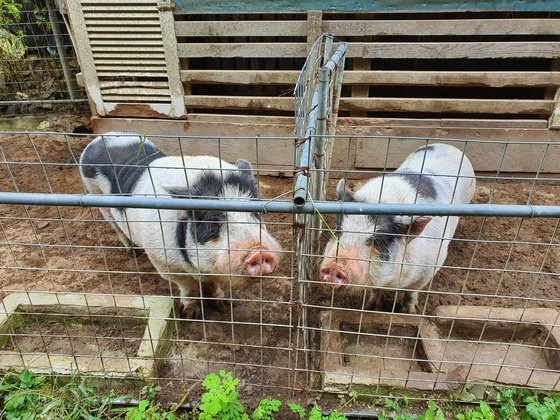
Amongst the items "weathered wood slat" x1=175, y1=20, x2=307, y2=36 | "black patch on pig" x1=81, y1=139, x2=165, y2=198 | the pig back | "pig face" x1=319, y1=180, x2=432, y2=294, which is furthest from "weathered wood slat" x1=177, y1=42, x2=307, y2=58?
"pig face" x1=319, y1=180, x2=432, y2=294

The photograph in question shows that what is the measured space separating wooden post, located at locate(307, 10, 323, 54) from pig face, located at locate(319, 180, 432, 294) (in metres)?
2.93

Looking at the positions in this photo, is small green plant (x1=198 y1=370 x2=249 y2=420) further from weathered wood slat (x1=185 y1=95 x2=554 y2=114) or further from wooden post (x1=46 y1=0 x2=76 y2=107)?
wooden post (x1=46 y1=0 x2=76 y2=107)

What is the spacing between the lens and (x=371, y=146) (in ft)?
18.8

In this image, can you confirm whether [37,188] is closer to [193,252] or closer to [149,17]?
[149,17]

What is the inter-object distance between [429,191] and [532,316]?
4.06 feet

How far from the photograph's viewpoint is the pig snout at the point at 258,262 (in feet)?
8.20

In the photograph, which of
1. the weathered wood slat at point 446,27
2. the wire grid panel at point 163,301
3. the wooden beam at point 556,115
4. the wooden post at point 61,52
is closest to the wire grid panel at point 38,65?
the wooden post at point 61,52

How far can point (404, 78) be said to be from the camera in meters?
5.21

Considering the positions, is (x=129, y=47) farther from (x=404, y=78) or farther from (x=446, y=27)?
(x=446, y=27)

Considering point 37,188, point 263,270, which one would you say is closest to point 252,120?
point 37,188

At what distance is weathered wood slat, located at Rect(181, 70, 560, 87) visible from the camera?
16.6 feet

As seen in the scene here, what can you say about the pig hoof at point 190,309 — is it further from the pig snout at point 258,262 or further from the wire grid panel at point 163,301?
the pig snout at point 258,262

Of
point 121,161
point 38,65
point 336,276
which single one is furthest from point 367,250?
point 38,65

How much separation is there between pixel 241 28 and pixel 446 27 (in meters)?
2.59
